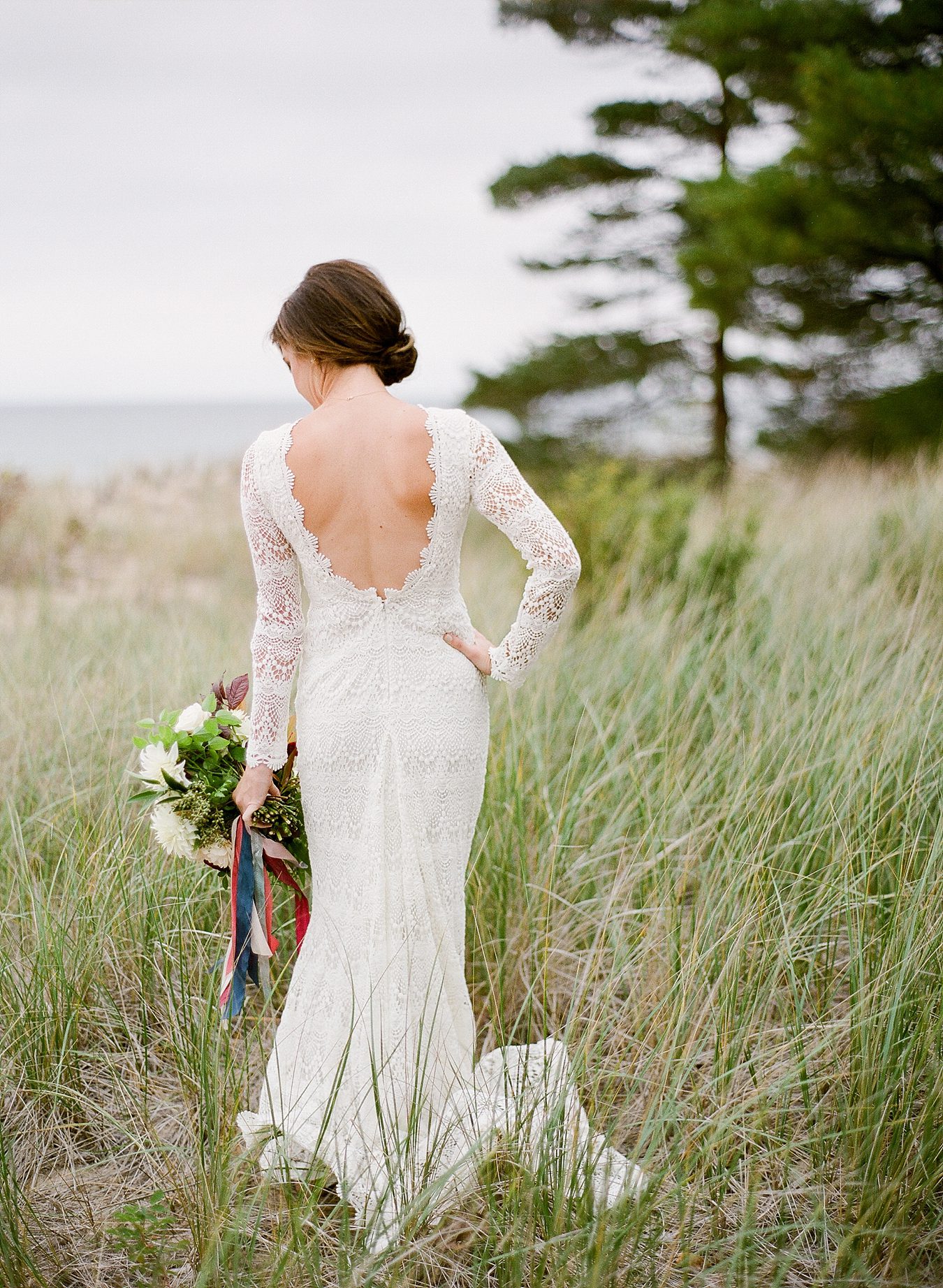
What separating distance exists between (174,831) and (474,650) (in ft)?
2.83

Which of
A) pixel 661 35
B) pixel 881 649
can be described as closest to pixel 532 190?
pixel 661 35

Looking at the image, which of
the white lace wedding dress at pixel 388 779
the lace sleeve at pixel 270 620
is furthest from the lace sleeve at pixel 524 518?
the lace sleeve at pixel 270 620

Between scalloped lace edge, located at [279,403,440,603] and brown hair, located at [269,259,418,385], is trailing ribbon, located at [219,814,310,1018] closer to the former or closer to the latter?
scalloped lace edge, located at [279,403,440,603]

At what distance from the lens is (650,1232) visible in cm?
183

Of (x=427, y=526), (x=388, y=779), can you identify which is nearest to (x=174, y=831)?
(x=388, y=779)

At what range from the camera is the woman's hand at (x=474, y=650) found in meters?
2.21

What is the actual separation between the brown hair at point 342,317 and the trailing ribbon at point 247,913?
116 cm

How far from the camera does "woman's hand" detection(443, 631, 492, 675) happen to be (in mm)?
2211

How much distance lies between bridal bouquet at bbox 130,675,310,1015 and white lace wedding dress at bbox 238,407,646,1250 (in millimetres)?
103

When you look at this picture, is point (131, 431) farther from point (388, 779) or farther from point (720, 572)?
point (388, 779)

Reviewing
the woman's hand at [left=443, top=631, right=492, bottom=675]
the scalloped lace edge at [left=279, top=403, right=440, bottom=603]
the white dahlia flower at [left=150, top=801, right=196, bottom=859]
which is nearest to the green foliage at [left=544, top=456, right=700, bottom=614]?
the woman's hand at [left=443, top=631, right=492, bottom=675]

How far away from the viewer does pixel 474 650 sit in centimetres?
221

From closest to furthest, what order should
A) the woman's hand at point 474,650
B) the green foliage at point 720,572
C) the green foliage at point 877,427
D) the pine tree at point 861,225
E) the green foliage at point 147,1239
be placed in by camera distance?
the green foliage at point 147,1239 < the woman's hand at point 474,650 < the green foliage at point 720,572 < the pine tree at point 861,225 < the green foliage at point 877,427

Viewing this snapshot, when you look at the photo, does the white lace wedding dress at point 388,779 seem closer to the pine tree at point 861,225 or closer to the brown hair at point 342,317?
the brown hair at point 342,317
